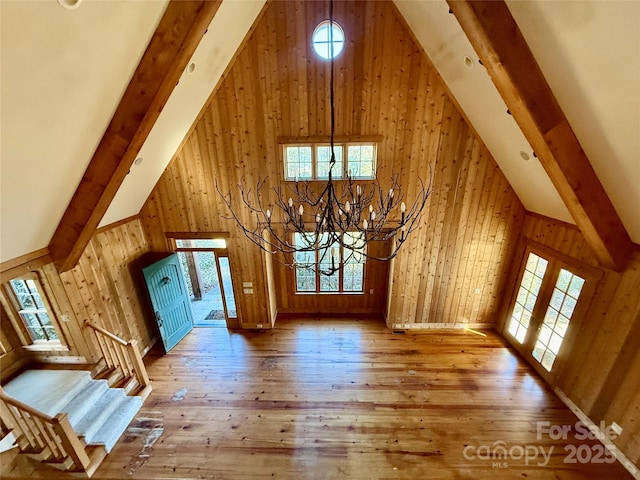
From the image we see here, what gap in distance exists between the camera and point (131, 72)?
105 inches

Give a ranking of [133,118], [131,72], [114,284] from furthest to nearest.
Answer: [114,284] < [133,118] < [131,72]

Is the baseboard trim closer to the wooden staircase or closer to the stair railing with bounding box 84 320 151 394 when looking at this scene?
the wooden staircase

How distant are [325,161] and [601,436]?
5.52 meters

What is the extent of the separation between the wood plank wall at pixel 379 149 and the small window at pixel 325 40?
0.31 ft

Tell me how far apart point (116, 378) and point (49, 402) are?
0.78 m

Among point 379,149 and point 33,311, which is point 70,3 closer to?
point 379,149

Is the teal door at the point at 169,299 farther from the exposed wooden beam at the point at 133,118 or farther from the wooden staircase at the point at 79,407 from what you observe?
the exposed wooden beam at the point at 133,118

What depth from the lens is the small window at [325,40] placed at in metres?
4.00

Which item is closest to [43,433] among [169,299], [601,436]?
[169,299]

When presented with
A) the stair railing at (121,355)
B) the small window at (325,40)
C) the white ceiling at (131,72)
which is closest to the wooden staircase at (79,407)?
the stair railing at (121,355)

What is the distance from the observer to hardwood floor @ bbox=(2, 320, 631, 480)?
329cm

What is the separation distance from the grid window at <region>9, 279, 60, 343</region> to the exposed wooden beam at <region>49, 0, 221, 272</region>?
36.2 inches

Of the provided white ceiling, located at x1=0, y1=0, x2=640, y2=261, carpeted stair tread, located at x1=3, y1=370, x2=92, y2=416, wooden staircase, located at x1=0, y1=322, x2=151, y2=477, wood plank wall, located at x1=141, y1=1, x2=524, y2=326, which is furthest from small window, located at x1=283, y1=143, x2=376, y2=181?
Result: carpeted stair tread, located at x1=3, y1=370, x2=92, y2=416

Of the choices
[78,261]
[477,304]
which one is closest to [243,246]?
[78,261]
